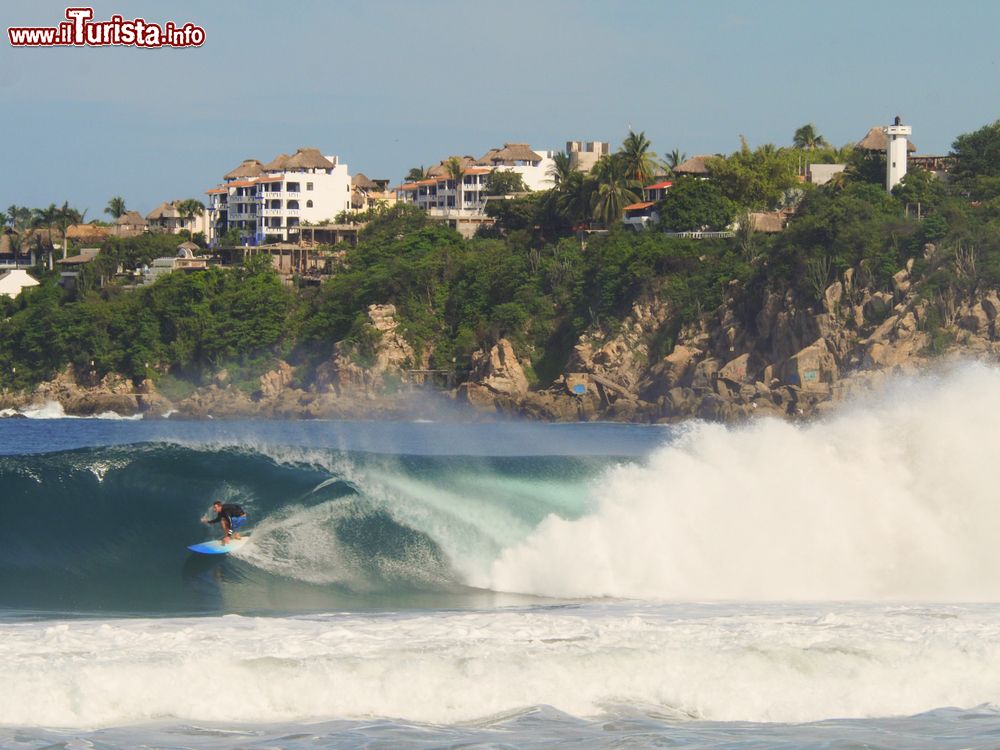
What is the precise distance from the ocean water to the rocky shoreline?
1638 inches

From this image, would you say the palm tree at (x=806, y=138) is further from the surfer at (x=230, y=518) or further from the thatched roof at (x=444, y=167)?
the surfer at (x=230, y=518)

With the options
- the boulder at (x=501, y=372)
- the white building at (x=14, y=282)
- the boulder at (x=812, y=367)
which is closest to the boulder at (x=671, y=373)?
the boulder at (x=812, y=367)

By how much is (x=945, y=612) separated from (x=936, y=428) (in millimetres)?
5343

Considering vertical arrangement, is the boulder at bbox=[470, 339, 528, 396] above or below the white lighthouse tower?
below

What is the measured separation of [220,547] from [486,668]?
666cm

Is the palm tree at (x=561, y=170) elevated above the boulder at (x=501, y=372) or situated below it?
above

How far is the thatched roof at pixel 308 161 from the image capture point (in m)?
117

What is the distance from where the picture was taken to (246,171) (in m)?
128

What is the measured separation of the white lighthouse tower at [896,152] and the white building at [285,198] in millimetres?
46023

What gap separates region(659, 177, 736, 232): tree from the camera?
8588 centimetres

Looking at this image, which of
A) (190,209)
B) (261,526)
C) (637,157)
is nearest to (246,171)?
(190,209)

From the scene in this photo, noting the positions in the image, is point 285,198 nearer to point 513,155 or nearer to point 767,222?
point 513,155

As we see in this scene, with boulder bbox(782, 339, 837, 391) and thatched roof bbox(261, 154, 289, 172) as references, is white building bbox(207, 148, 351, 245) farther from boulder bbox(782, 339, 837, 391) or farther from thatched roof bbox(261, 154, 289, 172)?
boulder bbox(782, 339, 837, 391)

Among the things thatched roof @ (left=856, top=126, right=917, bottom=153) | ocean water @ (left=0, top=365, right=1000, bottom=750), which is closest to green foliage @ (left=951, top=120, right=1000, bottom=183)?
thatched roof @ (left=856, top=126, right=917, bottom=153)
